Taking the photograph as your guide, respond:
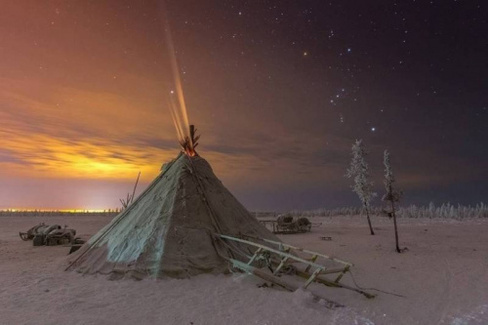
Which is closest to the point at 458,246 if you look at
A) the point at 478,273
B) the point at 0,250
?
the point at 478,273

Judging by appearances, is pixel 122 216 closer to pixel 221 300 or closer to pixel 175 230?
pixel 175 230

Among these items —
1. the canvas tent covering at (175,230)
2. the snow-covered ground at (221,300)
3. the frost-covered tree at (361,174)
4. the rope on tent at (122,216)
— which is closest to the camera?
the snow-covered ground at (221,300)

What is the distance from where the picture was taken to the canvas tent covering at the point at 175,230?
1169 centimetres

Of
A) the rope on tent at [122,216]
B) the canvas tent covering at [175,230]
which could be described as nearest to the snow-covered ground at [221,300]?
the canvas tent covering at [175,230]

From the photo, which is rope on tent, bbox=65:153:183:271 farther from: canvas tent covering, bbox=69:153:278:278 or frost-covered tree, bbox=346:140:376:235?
frost-covered tree, bbox=346:140:376:235

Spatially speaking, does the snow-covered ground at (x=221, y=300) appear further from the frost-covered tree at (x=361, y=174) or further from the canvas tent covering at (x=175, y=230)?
the frost-covered tree at (x=361, y=174)

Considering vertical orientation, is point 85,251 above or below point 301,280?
above

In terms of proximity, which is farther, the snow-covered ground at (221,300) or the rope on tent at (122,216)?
the rope on tent at (122,216)

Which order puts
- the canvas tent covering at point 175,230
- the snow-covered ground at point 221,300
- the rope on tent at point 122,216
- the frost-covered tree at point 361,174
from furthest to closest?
1. the frost-covered tree at point 361,174
2. the rope on tent at point 122,216
3. the canvas tent covering at point 175,230
4. the snow-covered ground at point 221,300

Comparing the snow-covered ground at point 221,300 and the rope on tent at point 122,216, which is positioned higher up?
the rope on tent at point 122,216

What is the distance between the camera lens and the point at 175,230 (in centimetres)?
1262

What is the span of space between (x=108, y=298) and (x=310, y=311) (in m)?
5.51

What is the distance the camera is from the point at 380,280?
13219 mm

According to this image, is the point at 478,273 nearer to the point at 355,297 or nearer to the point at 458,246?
the point at 355,297
